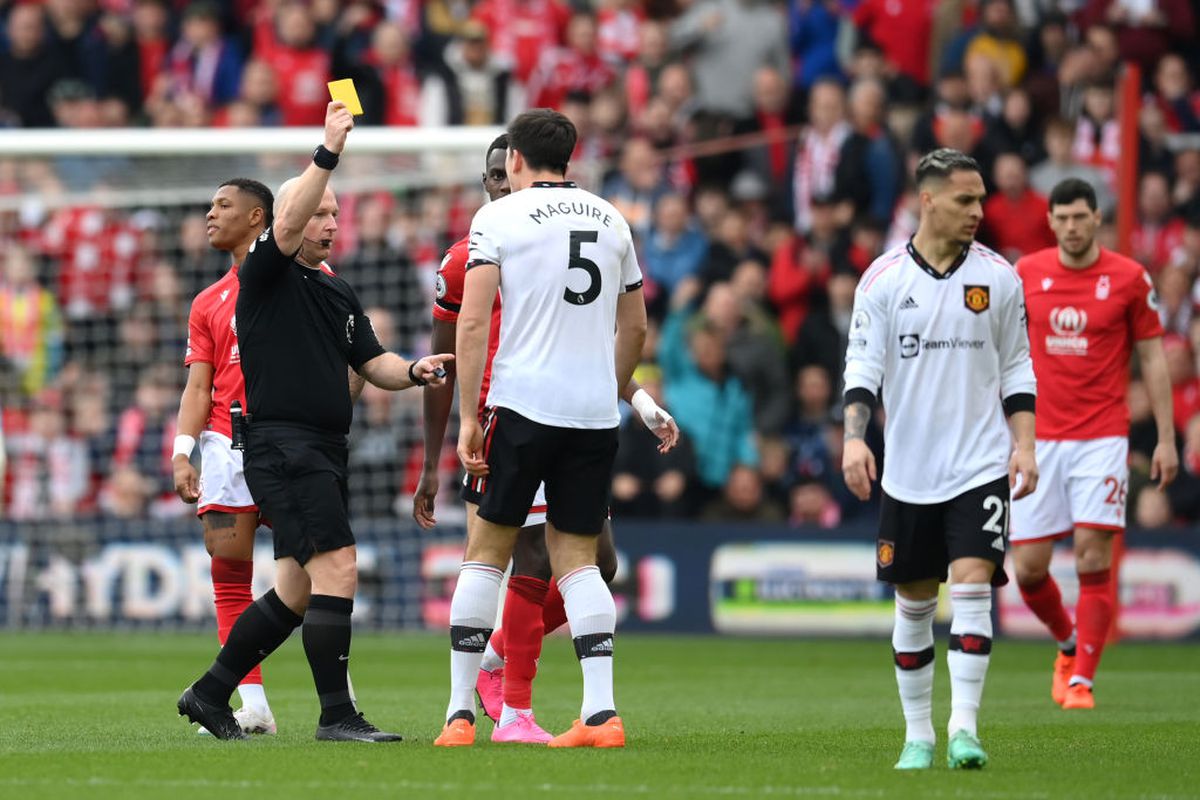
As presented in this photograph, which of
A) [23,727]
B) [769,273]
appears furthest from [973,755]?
[769,273]

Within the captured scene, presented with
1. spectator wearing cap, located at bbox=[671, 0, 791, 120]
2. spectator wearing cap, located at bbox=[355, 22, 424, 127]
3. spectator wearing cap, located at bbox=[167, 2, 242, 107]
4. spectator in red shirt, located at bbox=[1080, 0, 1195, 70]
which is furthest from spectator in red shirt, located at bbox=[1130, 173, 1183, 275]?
spectator wearing cap, located at bbox=[167, 2, 242, 107]

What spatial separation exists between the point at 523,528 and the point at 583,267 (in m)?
1.55

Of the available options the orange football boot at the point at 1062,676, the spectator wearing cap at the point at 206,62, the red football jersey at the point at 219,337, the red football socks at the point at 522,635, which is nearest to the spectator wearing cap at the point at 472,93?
the spectator wearing cap at the point at 206,62

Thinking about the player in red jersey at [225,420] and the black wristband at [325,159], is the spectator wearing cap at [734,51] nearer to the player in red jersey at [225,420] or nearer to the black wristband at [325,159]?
the player in red jersey at [225,420]

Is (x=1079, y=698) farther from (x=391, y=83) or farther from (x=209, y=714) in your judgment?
(x=391, y=83)

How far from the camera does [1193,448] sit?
16703mm

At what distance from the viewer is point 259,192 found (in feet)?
31.4

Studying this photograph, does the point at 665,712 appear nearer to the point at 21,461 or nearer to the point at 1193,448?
the point at 1193,448

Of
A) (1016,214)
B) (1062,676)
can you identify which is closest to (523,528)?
(1062,676)

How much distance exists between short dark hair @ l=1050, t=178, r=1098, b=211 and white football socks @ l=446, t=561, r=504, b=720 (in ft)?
15.5

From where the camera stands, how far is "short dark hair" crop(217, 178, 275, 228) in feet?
31.3

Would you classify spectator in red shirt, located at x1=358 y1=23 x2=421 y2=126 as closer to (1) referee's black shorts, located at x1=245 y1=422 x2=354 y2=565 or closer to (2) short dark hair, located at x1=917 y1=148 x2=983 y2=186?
(1) referee's black shorts, located at x1=245 y1=422 x2=354 y2=565

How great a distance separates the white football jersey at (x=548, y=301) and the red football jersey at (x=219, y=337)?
5.50ft

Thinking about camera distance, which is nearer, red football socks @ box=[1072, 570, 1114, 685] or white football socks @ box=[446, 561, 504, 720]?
white football socks @ box=[446, 561, 504, 720]
